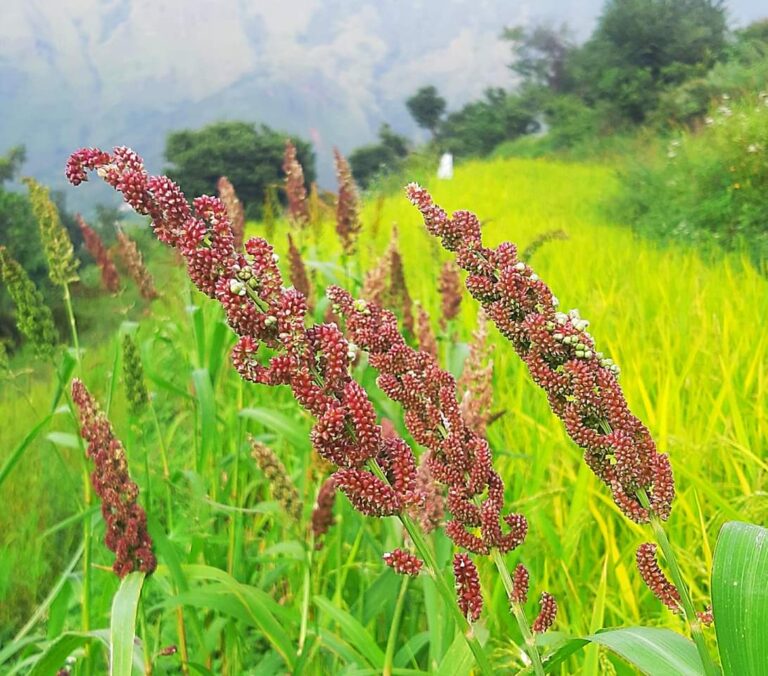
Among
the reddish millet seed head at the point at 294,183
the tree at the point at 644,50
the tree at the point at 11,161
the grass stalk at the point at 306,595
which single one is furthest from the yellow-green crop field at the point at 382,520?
the tree at the point at 644,50

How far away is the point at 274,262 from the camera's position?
0.63 meters

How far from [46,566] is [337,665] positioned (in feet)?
4.63

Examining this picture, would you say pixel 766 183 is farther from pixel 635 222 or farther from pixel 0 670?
pixel 0 670

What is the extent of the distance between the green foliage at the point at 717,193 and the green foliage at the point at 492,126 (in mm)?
20404

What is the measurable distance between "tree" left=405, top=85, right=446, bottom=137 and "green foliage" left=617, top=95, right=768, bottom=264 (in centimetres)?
2619

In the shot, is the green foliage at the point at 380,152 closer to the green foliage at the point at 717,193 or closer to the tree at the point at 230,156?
the tree at the point at 230,156

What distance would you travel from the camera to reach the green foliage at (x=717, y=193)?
5.88 m

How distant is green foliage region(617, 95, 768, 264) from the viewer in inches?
232

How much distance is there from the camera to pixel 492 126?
2939 cm

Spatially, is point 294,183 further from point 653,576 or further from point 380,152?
point 380,152

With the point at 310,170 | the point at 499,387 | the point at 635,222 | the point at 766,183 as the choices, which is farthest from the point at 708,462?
the point at 310,170

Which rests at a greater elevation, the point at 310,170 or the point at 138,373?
the point at 138,373

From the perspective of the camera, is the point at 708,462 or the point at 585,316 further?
the point at 585,316

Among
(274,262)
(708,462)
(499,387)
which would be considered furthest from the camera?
(499,387)
